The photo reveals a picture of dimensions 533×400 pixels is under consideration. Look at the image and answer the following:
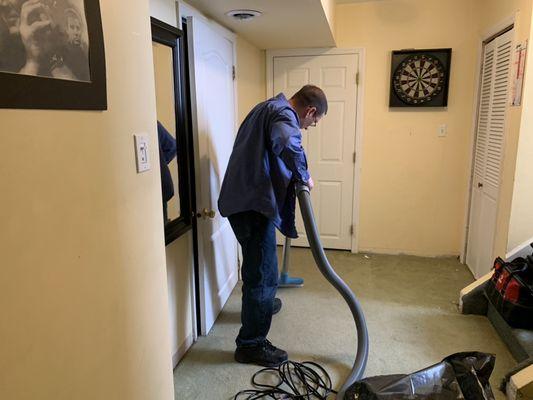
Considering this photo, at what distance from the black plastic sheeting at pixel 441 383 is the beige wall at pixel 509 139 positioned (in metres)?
1.23

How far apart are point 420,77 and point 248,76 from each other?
147 centimetres

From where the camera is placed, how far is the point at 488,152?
120 inches

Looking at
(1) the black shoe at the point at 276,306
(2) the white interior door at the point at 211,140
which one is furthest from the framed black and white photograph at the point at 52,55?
(1) the black shoe at the point at 276,306

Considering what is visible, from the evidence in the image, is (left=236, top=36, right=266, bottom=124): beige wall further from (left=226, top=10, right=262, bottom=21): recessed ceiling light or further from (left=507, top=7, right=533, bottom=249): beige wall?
(left=507, top=7, right=533, bottom=249): beige wall

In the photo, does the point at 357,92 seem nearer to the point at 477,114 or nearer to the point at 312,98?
the point at 477,114

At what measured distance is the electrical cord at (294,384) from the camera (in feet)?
6.39

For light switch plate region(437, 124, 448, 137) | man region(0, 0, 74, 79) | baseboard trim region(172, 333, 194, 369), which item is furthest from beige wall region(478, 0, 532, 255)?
man region(0, 0, 74, 79)

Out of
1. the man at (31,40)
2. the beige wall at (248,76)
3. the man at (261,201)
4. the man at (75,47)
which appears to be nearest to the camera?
the man at (31,40)

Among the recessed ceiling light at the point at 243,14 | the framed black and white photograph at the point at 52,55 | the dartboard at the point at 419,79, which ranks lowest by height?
the framed black and white photograph at the point at 52,55

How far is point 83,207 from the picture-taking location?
93 centimetres

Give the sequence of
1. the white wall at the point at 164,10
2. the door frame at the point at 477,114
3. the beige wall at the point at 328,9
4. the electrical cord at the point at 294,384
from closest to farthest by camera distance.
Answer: the white wall at the point at 164,10 → the electrical cord at the point at 294,384 → the beige wall at the point at 328,9 → the door frame at the point at 477,114

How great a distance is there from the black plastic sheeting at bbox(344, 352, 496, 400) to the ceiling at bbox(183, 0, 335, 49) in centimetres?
187

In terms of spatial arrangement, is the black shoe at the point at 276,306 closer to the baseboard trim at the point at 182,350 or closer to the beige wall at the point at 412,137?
the baseboard trim at the point at 182,350

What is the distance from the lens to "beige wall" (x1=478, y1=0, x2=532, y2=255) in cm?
242
